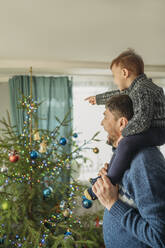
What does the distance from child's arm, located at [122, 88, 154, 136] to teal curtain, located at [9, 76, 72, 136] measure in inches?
75.3

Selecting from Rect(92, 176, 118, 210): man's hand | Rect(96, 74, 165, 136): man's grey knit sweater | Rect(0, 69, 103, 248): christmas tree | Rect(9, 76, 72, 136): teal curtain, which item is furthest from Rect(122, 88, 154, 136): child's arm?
Rect(9, 76, 72, 136): teal curtain

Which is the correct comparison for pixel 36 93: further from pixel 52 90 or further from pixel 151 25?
pixel 151 25

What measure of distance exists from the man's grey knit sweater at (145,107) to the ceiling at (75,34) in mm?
698

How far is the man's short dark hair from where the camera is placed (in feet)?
3.34

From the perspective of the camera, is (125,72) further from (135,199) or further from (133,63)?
(135,199)

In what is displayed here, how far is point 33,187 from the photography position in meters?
2.04

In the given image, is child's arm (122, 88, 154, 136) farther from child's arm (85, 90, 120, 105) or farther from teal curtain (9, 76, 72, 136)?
teal curtain (9, 76, 72, 136)

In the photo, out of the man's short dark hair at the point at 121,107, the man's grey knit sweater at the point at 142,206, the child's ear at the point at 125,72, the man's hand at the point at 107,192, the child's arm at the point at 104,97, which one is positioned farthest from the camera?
the child's arm at the point at 104,97

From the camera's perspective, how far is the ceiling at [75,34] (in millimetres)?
1507

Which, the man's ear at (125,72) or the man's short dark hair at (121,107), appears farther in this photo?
the man's ear at (125,72)

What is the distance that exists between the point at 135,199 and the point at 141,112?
15.5 inches

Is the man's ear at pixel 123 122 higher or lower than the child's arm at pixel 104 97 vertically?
lower

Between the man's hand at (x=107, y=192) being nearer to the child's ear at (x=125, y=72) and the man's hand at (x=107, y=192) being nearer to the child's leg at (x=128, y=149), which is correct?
the child's leg at (x=128, y=149)

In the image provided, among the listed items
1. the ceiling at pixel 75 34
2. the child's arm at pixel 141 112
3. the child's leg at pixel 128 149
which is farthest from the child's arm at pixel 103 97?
the ceiling at pixel 75 34
